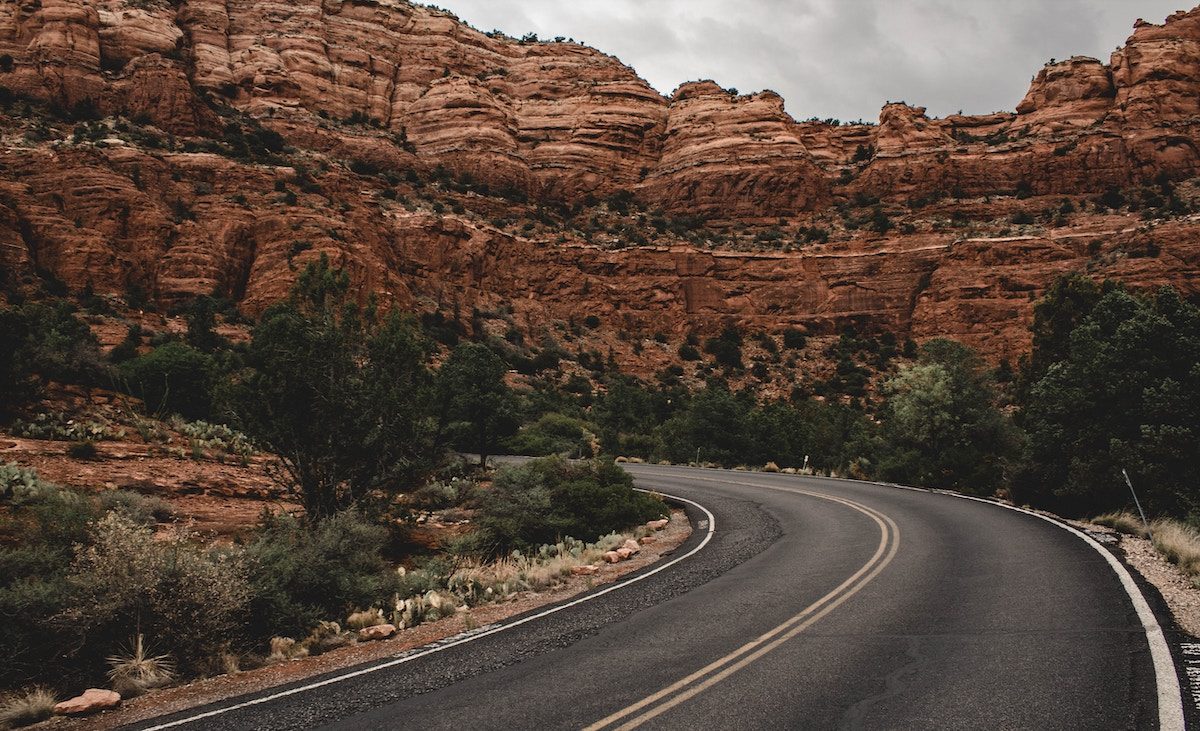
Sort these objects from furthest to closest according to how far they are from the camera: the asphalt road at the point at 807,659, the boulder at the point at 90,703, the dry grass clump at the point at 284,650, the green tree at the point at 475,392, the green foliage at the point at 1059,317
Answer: the green tree at the point at 475,392
the green foliage at the point at 1059,317
the dry grass clump at the point at 284,650
the boulder at the point at 90,703
the asphalt road at the point at 807,659

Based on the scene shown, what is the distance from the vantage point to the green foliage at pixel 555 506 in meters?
14.4

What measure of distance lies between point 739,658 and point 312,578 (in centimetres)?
606

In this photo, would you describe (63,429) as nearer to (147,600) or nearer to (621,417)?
(147,600)

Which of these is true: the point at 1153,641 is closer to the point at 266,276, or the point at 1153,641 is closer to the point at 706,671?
the point at 706,671

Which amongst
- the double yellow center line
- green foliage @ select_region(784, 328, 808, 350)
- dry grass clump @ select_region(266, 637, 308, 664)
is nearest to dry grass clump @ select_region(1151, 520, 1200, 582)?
the double yellow center line

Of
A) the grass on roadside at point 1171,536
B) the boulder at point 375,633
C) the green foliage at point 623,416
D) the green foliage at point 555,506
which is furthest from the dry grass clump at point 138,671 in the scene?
the green foliage at point 623,416

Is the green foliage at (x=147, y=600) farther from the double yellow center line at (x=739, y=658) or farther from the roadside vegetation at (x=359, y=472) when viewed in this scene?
the double yellow center line at (x=739, y=658)

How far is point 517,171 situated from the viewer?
7225cm

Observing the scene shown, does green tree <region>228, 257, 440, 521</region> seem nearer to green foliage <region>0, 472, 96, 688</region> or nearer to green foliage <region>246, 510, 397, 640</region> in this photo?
green foliage <region>246, 510, 397, 640</region>

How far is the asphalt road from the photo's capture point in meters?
5.13

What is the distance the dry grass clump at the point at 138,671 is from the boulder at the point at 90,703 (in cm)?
21

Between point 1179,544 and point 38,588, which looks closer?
point 38,588

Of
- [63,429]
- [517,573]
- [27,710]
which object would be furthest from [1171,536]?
[63,429]

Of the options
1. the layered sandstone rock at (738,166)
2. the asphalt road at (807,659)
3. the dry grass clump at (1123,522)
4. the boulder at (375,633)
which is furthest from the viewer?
the layered sandstone rock at (738,166)
